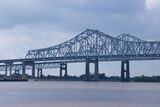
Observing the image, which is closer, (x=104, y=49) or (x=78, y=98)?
(x=78, y=98)

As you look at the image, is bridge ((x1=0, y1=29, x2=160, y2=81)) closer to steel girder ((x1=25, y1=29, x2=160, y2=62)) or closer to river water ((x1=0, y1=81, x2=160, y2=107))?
steel girder ((x1=25, y1=29, x2=160, y2=62))

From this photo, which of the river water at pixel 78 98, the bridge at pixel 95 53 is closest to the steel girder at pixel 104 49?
the bridge at pixel 95 53

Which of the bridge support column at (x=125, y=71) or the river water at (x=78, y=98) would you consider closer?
the river water at (x=78, y=98)

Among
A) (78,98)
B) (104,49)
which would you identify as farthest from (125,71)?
(78,98)

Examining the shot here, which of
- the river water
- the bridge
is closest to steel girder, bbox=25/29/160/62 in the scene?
the bridge

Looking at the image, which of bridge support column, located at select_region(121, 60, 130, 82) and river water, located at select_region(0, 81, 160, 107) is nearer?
river water, located at select_region(0, 81, 160, 107)

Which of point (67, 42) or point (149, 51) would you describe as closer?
point (149, 51)

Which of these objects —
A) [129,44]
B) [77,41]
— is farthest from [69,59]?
[129,44]

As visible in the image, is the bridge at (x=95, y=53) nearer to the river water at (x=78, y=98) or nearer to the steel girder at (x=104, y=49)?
the steel girder at (x=104, y=49)

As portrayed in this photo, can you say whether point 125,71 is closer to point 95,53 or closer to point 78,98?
point 95,53

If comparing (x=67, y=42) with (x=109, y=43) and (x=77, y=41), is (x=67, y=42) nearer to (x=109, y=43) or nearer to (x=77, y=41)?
(x=77, y=41)

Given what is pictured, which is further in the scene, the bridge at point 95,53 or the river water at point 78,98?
the bridge at point 95,53
